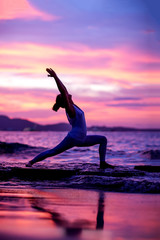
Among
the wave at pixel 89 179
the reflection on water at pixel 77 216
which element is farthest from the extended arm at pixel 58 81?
the reflection on water at pixel 77 216

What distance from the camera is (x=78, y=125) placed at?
28.9ft

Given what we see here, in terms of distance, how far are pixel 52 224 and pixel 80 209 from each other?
0.96m

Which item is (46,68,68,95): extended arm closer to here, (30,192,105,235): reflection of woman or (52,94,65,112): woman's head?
(52,94,65,112): woman's head

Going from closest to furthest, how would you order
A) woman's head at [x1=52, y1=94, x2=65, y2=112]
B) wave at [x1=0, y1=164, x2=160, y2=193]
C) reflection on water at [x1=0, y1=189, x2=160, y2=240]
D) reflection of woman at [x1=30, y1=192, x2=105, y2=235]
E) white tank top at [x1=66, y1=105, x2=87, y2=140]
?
1. reflection on water at [x1=0, y1=189, x2=160, y2=240]
2. reflection of woman at [x1=30, y1=192, x2=105, y2=235]
3. wave at [x1=0, y1=164, x2=160, y2=193]
4. woman's head at [x1=52, y1=94, x2=65, y2=112]
5. white tank top at [x1=66, y1=105, x2=87, y2=140]

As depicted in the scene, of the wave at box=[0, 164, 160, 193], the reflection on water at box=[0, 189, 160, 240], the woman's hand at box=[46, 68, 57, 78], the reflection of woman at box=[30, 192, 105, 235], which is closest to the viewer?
the reflection on water at box=[0, 189, 160, 240]

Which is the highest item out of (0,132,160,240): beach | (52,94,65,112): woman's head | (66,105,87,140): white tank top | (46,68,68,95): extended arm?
(46,68,68,95): extended arm

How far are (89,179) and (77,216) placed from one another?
4000 mm

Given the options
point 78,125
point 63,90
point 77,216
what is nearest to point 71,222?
point 77,216

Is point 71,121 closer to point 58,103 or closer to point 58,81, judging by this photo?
point 58,103

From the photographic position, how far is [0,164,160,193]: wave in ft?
23.4

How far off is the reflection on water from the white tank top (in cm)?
288

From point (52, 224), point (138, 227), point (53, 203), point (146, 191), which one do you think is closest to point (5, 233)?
point (52, 224)

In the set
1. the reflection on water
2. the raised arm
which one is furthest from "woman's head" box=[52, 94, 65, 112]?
the reflection on water

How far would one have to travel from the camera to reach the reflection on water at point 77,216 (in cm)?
339
